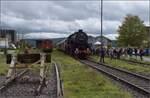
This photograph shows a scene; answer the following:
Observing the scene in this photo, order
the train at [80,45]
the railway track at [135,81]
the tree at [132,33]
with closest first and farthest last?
the railway track at [135,81] → the train at [80,45] → the tree at [132,33]

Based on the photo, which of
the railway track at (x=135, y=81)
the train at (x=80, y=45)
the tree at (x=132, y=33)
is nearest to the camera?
the railway track at (x=135, y=81)

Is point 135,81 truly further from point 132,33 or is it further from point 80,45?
point 132,33

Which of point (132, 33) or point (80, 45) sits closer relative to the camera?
point (80, 45)

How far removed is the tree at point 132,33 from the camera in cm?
10462

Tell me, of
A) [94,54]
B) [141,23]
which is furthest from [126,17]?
[94,54]

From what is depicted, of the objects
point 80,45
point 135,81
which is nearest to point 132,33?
point 80,45

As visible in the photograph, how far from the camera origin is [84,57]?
5422 centimetres

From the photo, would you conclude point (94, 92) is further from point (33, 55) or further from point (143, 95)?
point (33, 55)

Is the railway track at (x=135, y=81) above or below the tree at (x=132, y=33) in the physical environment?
below

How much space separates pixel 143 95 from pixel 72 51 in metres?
41.4

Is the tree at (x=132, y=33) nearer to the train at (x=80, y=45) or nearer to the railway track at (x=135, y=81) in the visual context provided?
the train at (x=80, y=45)

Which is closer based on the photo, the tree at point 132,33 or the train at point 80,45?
the train at point 80,45

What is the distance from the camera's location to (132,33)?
349 ft

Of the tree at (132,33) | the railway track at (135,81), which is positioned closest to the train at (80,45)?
the railway track at (135,81)
